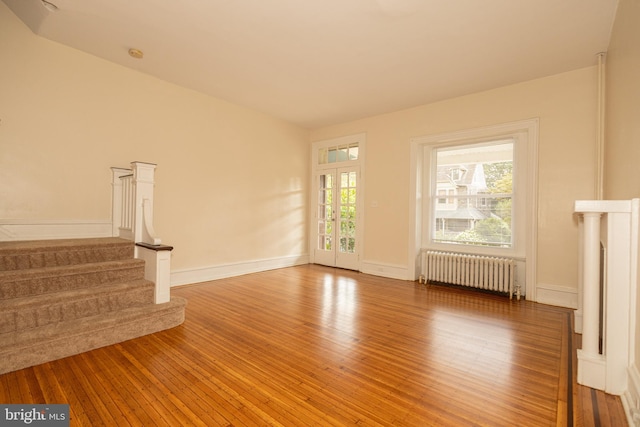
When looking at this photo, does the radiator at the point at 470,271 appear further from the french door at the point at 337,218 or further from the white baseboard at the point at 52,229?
the white baseboard at the point at 52,229

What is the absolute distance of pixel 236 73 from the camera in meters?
4.12

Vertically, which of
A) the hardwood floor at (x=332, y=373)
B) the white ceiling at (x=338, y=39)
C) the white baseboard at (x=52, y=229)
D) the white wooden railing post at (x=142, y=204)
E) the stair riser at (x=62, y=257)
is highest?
the white ceiling at (x=338, y=39)

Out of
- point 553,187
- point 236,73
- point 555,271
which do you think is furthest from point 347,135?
point 555,271

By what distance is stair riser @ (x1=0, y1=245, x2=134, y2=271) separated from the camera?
8.71ft

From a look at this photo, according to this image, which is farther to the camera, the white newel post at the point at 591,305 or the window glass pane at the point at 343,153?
the window glass pane at the point at 343,153

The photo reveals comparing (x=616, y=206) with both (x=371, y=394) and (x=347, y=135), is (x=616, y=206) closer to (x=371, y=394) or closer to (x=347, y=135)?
(x=371, y=394)

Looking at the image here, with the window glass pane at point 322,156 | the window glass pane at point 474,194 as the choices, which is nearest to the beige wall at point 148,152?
the window glass pane at point 322,156

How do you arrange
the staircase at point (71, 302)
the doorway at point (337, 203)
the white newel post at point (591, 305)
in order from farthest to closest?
the doorway at point (337, 203)
the staircase at point (71, 302)
the white newel post at point (591, 305)

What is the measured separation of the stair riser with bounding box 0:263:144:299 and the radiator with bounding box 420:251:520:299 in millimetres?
4211

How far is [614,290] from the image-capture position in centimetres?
195

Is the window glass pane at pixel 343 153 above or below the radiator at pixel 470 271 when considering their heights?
above

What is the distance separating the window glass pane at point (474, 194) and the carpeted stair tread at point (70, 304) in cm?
447

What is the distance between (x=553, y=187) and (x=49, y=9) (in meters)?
6.12

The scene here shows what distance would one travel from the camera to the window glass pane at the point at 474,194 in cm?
450
